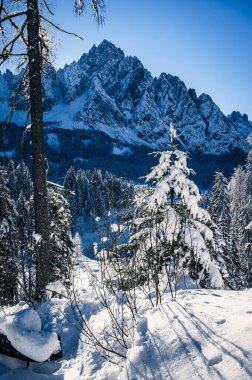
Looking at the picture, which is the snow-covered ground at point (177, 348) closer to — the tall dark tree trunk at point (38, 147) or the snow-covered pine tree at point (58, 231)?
the tall dark tree trunk at point (38, 147)

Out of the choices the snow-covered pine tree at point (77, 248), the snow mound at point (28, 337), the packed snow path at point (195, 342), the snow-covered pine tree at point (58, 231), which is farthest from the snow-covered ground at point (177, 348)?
the snow-covered pine tree at point (58, 231)

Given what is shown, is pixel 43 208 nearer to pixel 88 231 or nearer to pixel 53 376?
pixel 53 376

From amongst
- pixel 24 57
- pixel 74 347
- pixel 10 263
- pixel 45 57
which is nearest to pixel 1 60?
pixel 24 57

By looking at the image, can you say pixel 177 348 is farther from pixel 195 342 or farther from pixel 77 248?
pixel 77 248

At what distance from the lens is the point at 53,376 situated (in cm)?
395

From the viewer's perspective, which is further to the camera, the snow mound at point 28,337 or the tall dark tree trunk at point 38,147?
the tall dark tree trunk at point 38,147

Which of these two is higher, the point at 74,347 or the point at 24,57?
the point at 24,57

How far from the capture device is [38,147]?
6.36m

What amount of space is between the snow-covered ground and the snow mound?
22 centimetres

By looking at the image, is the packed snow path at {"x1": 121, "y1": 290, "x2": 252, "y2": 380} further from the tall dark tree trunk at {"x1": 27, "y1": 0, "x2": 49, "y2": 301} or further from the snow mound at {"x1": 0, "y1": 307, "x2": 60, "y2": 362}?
the tall dark tree trunk at {"x1": 27, "y1": 0, "x2": 49, "y2": 301}

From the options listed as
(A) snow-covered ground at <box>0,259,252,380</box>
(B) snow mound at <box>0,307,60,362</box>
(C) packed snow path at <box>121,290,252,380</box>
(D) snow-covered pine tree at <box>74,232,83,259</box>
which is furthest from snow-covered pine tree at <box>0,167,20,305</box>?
(C) packed snow path at <box>121,290,252,380</box>

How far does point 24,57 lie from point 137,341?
5.91 m

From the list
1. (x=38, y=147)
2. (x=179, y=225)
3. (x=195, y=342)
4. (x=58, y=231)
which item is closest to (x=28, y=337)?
(x=195, y=342)

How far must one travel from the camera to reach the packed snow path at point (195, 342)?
2783 millimetres
